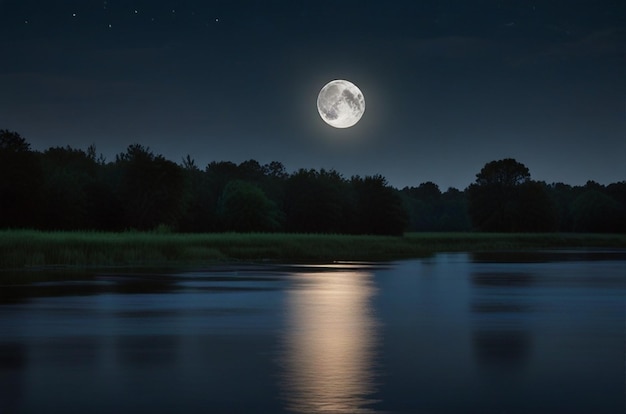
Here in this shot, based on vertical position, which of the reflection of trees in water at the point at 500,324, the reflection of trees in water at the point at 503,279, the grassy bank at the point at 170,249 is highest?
the grassy bank at the point at 170,249

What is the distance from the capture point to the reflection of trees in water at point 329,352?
41.0 ft

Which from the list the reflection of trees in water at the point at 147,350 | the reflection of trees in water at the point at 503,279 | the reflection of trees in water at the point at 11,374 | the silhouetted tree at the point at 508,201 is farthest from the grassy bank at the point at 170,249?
the silhouetted tree at the point at 508,201

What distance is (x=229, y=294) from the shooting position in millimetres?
32156

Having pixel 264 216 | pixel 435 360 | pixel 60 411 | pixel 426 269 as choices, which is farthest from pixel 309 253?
pixel 60 411

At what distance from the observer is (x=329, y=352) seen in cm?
1728

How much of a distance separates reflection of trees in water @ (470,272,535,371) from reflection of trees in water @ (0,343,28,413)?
22.7ft

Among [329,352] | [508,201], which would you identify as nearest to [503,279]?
[329,352]

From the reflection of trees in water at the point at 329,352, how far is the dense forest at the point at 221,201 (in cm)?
5655

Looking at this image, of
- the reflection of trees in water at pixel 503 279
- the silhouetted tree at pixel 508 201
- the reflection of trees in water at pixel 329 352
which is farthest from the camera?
the silhouetted tree at pixel 508 201

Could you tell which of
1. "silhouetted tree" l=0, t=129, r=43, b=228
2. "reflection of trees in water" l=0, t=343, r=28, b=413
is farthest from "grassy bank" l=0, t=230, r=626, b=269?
"reflection of trees in water" l=0, t=343, r=28, b=413

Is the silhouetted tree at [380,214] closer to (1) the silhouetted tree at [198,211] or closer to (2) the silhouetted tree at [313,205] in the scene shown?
(2) the silhouetted tree at [313,205]

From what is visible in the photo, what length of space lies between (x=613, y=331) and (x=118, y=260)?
117 ft

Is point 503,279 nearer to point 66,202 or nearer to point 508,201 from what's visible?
point 66,202

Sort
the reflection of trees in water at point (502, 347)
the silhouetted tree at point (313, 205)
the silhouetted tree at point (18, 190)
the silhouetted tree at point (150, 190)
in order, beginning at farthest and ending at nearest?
the silhouetted tree at point (313, 205) < the silhouetted tree at point (150, 190) < the silhouetted tree at point (18, 190) < the reflection of trees in water at point (502, 347)
